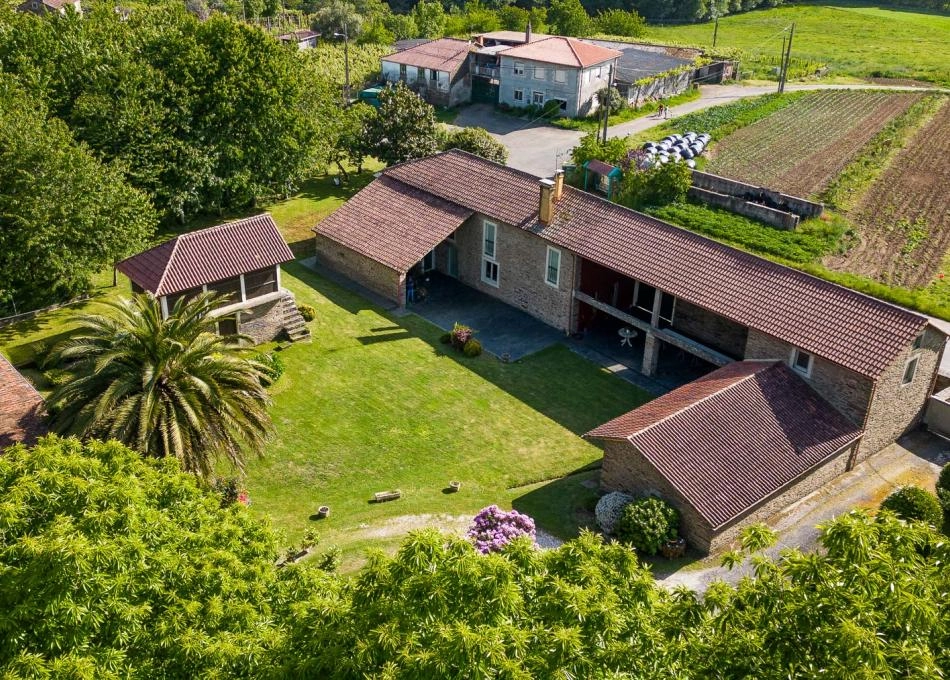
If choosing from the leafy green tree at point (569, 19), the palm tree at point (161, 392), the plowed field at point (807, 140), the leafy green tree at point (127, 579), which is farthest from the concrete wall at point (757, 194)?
the leafy green tree at point (569, 19)

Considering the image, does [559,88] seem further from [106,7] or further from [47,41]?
[47,41]

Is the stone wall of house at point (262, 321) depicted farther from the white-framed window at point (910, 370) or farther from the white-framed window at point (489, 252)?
the white-framed window at point (910, 370)

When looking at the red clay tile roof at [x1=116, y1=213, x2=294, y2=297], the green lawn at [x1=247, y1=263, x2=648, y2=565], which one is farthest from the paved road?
the red clay tile roof at [x1=116, y1=213, x2=294, y2=297]

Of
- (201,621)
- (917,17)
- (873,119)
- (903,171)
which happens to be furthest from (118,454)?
(917,17)

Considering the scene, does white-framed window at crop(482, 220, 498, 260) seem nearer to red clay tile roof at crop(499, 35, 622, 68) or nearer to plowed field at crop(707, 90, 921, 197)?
plowed field at crop(707, 90, 921, 197)

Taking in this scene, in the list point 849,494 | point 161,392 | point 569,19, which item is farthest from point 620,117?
point 161,392
